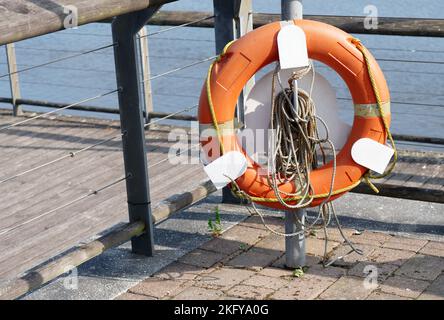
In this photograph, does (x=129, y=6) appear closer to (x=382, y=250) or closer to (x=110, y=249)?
(x=110, y=249)

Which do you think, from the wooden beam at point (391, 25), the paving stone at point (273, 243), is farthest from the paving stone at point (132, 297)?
the wooden beam at point (391, 25)

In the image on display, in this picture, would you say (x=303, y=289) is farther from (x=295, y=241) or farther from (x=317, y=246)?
(x=317, y=246)

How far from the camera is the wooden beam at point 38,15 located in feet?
7.28

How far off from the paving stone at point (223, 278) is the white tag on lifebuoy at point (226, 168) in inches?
12.9

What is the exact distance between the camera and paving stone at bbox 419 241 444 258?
3193 mm

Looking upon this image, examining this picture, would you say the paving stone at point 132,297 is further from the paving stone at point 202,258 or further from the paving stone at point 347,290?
the paving stone at point 347,290

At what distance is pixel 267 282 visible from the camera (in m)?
3.00

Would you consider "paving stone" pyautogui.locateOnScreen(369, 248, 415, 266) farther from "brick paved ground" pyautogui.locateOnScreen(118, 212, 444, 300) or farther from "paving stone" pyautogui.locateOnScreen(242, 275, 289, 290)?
"paving stone" pyautogui.locateOnScreen(242, 275, 289, 290)

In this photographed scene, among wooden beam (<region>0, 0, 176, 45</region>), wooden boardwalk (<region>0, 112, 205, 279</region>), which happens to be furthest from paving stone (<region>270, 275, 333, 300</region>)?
wooden beam (<region>0, 0, 176, 45</region>)

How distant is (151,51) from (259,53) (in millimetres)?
6640

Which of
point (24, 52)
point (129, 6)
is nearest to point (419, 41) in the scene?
point (24, 52)

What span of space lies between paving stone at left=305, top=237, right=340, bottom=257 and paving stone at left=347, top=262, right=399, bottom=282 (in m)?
0.16

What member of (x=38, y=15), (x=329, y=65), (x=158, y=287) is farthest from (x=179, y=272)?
(x=38, y=15)
